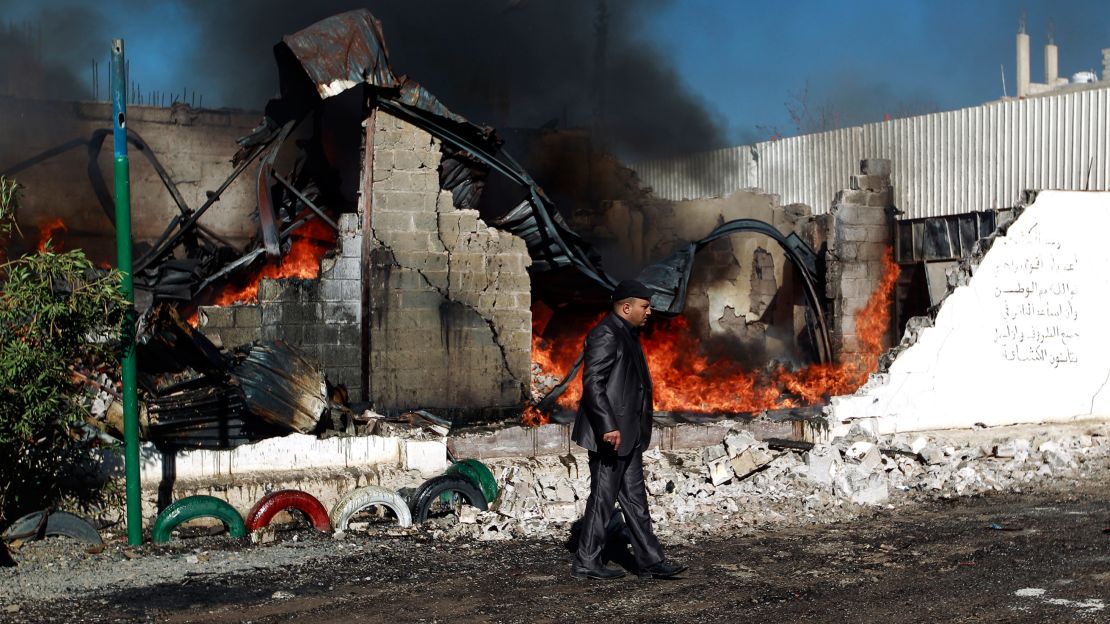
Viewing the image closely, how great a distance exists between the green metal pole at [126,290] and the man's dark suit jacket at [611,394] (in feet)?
10.2

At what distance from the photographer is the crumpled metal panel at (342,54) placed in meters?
12.7

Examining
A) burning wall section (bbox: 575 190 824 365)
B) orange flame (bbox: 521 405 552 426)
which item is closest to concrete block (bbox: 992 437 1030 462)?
orange flame (bbox: 521 405 552 426)

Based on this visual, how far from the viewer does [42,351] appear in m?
7.18

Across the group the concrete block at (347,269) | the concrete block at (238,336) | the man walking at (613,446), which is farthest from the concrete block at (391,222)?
the man walking at (613,446)

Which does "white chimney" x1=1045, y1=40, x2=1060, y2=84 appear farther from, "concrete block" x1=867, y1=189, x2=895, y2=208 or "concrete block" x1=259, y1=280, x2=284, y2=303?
"concrete block" x1=259, y1=280, x2=284, y2=303

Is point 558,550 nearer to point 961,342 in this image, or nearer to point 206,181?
→ point 961,342

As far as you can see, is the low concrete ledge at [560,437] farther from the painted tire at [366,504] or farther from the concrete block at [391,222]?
the concrete block at [391,222]

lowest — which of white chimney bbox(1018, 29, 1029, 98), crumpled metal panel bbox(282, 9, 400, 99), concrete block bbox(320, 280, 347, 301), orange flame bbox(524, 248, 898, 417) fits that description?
orange flame bbox(524, 248, 898, 417)

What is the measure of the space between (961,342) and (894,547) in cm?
603

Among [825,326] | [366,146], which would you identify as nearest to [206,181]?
[366,146]

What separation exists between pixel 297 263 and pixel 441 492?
6455mm

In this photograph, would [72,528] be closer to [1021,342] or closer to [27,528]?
[27,528]

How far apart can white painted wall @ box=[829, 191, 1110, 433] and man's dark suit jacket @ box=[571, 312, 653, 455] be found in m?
5.94

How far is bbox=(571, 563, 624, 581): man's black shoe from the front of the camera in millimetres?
6645
